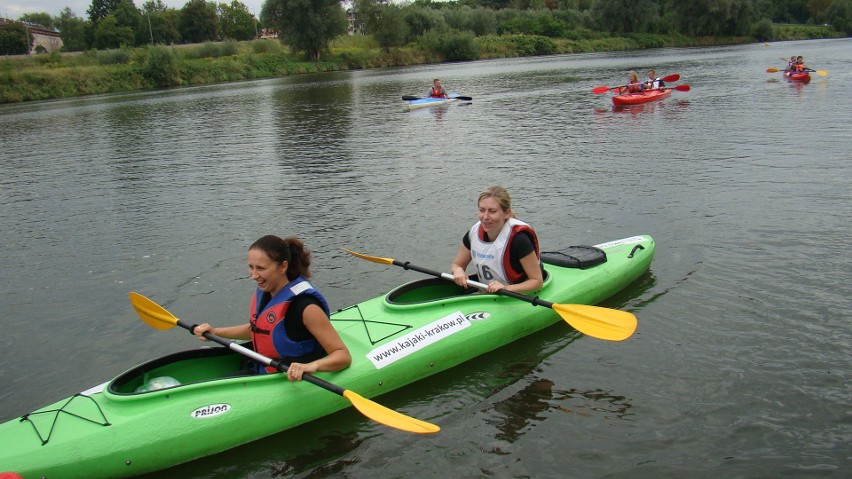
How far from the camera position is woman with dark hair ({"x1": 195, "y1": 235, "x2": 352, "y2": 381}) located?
4691 millimetres

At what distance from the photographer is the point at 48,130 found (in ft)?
83.0

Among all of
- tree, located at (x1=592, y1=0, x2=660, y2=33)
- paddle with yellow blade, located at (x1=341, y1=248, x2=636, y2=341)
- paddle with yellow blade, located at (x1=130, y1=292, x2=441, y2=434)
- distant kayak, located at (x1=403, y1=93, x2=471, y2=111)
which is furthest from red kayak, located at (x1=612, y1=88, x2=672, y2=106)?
tree, located at (x1=592, y1=0, x2=660, y2=33)

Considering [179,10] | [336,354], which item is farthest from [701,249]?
[179,10]

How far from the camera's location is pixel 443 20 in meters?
66.7

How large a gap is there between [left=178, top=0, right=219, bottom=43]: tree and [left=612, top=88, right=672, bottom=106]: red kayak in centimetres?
8097

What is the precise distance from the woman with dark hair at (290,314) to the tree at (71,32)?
93.1 metres

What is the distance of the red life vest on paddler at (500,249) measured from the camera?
614cm

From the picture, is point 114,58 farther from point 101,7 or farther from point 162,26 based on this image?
point 101,7

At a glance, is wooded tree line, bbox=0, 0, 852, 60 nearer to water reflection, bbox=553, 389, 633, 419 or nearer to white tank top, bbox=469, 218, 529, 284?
white tank top, bbox=469, 218, 529, 284

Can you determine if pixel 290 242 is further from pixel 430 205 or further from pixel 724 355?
pixel 430 205

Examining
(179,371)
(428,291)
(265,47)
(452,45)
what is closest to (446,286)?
(428,291)

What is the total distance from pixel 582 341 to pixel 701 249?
112 inches

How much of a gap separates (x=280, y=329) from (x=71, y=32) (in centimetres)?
12087

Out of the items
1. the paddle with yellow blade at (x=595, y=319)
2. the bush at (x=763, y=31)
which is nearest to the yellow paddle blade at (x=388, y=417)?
the paddle with yellow blade at (x=595, y=319)
